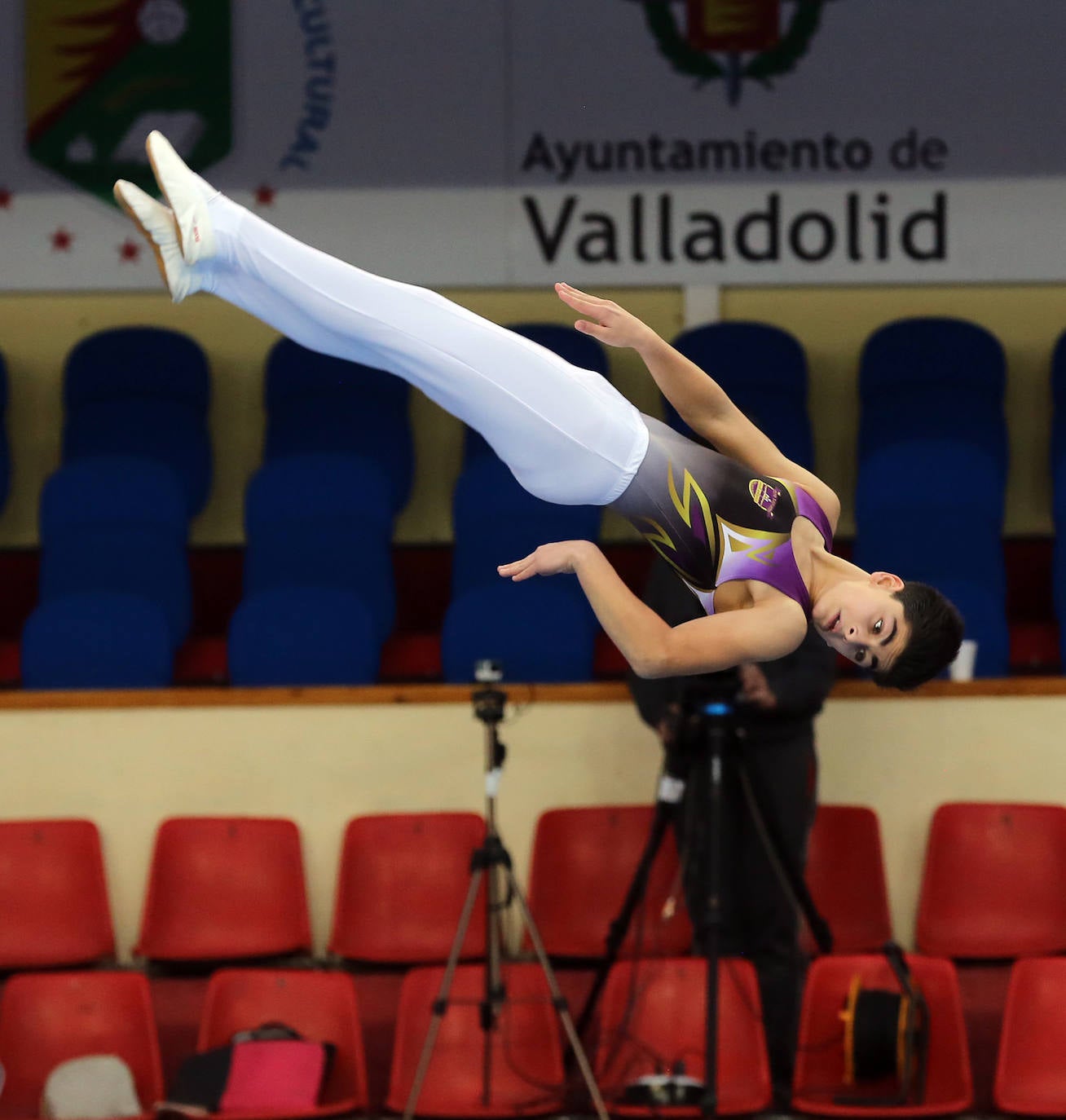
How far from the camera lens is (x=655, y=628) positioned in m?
3.15

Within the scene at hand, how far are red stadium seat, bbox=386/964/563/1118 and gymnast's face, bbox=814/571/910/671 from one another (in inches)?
68.4

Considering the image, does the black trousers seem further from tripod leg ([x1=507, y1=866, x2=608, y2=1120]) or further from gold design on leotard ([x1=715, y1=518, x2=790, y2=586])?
gold design on leotard ([x1=715, y1=518, x2=790, y2=586])

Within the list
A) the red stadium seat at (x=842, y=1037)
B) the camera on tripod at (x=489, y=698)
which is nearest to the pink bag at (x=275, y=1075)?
the camera on tripod at (x=489, y=698)

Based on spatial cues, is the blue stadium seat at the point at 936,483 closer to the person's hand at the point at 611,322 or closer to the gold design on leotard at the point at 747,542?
the gold design on leotard at the point at 747,542

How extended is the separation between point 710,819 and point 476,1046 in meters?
0.88

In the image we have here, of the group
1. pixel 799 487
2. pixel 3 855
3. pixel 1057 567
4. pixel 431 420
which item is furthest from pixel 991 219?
pixel 3 855

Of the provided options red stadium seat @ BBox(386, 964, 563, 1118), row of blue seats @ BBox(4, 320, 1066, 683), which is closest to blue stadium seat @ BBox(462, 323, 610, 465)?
row of blue seats @ BBox(4, 320, 1066, 683)

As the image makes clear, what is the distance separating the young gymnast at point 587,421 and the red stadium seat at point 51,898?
89.3 inches

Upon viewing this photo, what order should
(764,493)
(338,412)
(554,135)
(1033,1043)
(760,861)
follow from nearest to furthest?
1. (764,493)
2. (1033,1043)
3. (760,861)
4. (338,412)
5. (554,135)

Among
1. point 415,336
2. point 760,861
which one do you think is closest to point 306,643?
A: point 760,861

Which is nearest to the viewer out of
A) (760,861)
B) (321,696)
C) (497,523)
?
(760,861)

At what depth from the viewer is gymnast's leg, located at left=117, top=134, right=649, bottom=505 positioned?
3328 mm

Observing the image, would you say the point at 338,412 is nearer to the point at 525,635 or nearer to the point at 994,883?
the point at 525,635

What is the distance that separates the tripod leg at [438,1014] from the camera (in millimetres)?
4301
